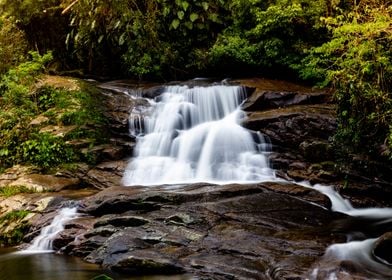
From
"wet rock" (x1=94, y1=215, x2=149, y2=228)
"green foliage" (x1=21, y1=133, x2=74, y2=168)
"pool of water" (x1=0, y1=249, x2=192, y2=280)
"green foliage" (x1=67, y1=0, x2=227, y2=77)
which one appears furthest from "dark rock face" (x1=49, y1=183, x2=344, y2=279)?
"green foliage" (x1=67, y1=0, x2=227, y2=77)

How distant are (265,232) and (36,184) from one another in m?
4.30

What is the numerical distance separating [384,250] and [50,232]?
166 inches

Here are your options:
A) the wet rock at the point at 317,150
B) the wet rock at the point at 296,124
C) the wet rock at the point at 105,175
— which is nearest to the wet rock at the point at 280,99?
the wet rock at the point at 296,124

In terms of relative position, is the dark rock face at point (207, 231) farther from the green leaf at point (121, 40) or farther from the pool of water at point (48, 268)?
the green leaf at point (121, 40)

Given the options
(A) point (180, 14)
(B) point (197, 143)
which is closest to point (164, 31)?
(A) point (180, 14)

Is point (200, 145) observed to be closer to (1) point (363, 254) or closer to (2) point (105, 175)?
(2) point (105, 175)

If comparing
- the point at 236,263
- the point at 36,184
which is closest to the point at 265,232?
the point at 236,263

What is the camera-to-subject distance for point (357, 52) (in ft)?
21.0

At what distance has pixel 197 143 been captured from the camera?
28.3ft

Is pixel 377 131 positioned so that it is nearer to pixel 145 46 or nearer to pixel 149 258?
pixel 149 258

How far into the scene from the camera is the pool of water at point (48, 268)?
A: 488cm

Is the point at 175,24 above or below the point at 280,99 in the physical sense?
above

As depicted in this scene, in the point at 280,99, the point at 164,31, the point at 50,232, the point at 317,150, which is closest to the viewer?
the point at 50,232

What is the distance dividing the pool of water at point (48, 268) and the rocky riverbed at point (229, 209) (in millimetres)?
135
